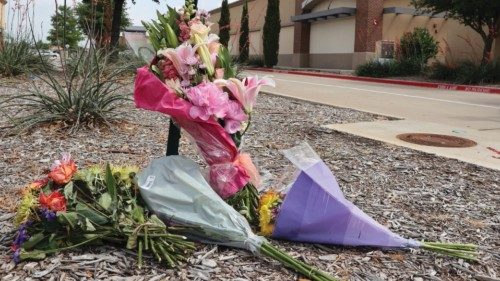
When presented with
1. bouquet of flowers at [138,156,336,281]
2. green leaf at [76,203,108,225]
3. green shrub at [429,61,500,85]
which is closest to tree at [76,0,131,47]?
bouquet of flowers at [138,156,336,281]

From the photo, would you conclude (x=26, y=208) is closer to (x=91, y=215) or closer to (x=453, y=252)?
(x=91, y=215)

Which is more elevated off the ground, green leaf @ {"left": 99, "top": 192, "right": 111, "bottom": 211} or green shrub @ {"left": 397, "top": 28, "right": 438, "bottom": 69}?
green shrub @ {"left": 397, "top": 28, "right": 438, "bottom": 69}

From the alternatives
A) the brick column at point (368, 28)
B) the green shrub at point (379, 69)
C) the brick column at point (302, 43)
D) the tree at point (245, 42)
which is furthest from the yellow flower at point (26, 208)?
the brick column at point (302, 43)

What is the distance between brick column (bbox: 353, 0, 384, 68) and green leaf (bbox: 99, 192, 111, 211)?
86.2ft

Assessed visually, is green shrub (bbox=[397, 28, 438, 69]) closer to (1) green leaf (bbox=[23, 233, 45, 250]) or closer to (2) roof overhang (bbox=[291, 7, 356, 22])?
(2) roof overhang (bbox=[291, 7, 356, 22])

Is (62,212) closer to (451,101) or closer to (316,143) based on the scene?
(316,143)

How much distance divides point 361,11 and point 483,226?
1038 inches

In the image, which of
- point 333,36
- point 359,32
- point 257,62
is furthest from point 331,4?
point 257,62

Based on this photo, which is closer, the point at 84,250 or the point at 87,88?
the point at 84,250

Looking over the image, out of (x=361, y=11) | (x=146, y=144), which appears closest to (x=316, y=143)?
(x=146, y=144)

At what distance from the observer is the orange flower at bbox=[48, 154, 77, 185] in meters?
2.54

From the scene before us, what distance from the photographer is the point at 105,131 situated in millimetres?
5281

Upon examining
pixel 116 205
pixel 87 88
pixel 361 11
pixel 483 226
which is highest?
pixel 361 11

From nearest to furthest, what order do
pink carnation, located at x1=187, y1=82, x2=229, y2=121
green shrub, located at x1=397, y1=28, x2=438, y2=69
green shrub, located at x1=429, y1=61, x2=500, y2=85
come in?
pink carnation, located at x1=187, y1=82, x2=229, y2=121 → green shrub, located at x1=429, y1=61, x2=500, y2=85 → green shrub, located at x1=397, y1=28, x2=438, y2=69
